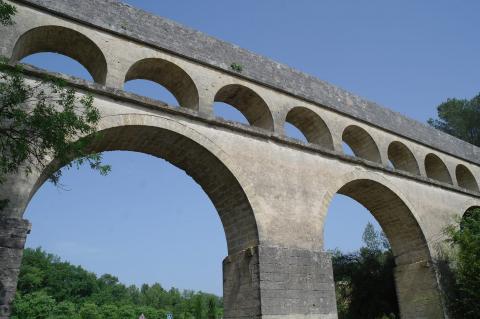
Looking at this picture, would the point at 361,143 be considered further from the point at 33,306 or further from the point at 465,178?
the point at 33,306

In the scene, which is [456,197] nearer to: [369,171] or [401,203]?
[401,203]

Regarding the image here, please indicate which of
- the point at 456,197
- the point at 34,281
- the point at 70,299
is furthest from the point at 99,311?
the point at 456,197

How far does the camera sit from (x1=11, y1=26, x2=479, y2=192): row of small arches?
8.20m

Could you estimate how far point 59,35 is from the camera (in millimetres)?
8180

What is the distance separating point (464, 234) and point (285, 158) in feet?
17.5

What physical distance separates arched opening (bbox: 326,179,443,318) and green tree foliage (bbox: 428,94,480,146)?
1359cm

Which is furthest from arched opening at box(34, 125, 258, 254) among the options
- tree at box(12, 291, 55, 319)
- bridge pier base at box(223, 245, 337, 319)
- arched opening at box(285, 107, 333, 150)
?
tree at box(12, 291, 55, 319)

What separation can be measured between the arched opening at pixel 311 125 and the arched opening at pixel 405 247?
132cm

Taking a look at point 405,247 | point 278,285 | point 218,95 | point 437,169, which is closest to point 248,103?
point 218,95

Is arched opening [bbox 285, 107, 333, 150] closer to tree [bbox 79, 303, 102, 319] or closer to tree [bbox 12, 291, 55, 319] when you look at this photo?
tree [bbox 12, 291, 55, 319]

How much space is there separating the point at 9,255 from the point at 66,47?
4.47m

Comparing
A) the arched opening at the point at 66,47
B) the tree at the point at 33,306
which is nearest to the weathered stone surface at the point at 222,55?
the arched opening at the point at 66,47

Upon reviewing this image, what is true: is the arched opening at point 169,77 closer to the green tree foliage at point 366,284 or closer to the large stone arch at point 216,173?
the large stone arch at point 216,173

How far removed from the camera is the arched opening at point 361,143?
12.0 meters
